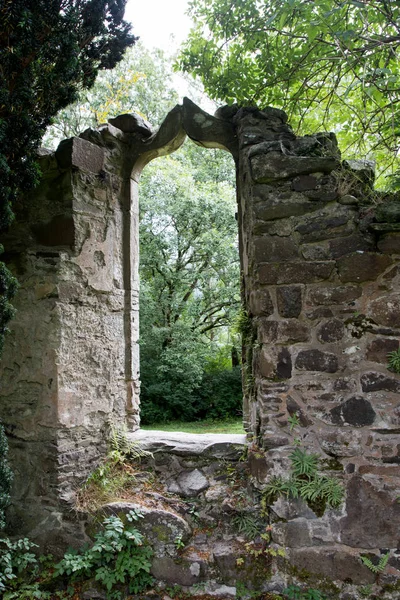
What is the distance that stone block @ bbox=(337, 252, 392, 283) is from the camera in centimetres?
296

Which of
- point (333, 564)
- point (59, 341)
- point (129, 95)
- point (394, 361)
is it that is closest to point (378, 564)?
point (333, 564)

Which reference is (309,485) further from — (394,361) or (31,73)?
(31,73)

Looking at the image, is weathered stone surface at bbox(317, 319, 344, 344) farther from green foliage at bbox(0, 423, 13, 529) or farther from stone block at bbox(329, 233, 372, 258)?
green foliage at bbox(0, 423, 13, 529)

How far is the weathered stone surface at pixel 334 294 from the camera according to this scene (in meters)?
2.99

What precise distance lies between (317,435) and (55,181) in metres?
2.71

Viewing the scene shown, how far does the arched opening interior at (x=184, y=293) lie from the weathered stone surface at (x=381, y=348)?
5060 millimetres

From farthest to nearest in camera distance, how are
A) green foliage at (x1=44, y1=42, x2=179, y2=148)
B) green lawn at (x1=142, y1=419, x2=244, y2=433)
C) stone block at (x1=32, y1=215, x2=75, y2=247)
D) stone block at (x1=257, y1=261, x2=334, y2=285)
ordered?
green foliage at (x1=44, y1=42, x2=179, y2=148)
green lawn at (x1=142, y1=419, x2=244, y2=433)
stone block at (x1=32, y1=215, x2=75, y2=247)
stone block at (x1=257, y1=261, x2=334, y2=285)

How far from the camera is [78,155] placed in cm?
367

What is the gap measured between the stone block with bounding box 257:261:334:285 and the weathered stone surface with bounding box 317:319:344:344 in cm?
29

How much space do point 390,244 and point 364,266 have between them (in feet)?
0.69

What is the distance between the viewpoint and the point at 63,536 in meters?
3.44

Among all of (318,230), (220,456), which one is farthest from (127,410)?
(318,230)

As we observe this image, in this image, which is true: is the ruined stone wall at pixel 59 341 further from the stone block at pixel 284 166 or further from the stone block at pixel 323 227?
the stone block at pixel 323 227

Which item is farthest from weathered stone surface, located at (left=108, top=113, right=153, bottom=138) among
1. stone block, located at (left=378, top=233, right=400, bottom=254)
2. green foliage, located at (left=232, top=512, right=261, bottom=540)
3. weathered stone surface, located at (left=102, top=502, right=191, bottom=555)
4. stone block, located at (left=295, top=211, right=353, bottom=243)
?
green foliage, located at (left=232, top=512, right=261, bottom=540)
